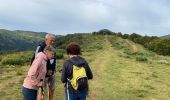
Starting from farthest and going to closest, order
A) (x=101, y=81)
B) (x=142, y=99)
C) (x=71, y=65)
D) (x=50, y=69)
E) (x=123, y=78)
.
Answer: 1. (x=123, y=78)
2. (x=101, y=81)
3. (x=142, y=99)
4. (x=50, y=69)
5. (x=71, y=65)

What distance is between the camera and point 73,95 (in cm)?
1046

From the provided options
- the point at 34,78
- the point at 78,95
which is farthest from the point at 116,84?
the point at 34,78

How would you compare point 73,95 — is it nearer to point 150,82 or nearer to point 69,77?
point 69,77

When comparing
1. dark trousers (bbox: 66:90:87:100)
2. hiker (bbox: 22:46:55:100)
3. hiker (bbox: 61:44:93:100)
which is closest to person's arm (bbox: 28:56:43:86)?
hiker (bbox: 22:46:55:100)

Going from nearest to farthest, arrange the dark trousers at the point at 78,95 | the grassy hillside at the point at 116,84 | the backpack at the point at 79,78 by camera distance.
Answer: the backpack at the point at 79,78
the dark trousers at the point at 78,95
the grassy hillside at the point at 116,84

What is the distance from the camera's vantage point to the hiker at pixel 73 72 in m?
10.3

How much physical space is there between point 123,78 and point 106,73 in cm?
203

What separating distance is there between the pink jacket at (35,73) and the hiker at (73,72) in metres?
0.56

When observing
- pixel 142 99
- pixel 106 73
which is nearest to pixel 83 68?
pixel 142 99

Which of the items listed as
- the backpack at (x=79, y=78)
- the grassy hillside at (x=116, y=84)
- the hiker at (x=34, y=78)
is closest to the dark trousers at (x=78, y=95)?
the backpack at (x=79, y=78)

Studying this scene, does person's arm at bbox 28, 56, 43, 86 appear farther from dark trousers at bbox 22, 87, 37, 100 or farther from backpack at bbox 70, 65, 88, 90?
backpack at bbox 70, 65, 88, 90

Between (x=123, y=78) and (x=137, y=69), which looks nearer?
(x=123, y=78)

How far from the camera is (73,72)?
1034 centimetres

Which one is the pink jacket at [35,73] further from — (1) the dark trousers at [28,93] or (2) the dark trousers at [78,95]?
(2) the dark trousers at [78,95]
